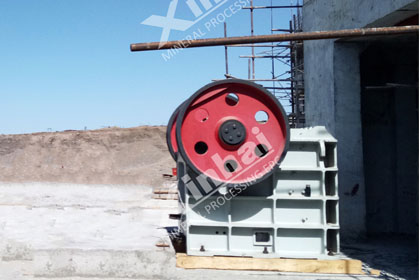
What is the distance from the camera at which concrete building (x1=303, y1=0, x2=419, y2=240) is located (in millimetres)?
7555

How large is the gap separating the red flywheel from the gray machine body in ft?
0.92

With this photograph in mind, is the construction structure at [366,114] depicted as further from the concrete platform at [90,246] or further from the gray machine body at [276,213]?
the concrete platform at [90,246]

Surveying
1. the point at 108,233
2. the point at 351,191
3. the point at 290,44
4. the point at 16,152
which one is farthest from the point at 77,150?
the point at 351,191

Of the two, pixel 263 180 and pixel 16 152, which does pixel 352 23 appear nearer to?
pixel 263 180

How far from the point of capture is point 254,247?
5844mm

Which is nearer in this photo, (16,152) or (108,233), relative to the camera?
(108,233)

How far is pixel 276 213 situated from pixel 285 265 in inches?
25.0

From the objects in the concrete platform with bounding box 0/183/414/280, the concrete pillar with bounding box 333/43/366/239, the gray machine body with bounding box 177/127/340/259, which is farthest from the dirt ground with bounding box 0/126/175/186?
the gray machine body with bounding box 177/127/340/259

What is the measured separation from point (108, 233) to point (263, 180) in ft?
9.43

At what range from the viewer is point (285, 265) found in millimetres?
5688

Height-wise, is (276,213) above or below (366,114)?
below

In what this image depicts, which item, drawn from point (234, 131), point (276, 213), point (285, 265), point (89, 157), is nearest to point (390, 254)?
point (285, 265)

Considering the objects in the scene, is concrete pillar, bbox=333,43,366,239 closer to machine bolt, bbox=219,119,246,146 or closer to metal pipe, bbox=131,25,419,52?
machine bolt, bbox=219,119,246,146

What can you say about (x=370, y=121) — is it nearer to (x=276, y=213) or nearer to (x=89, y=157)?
(x=276, y=213)
